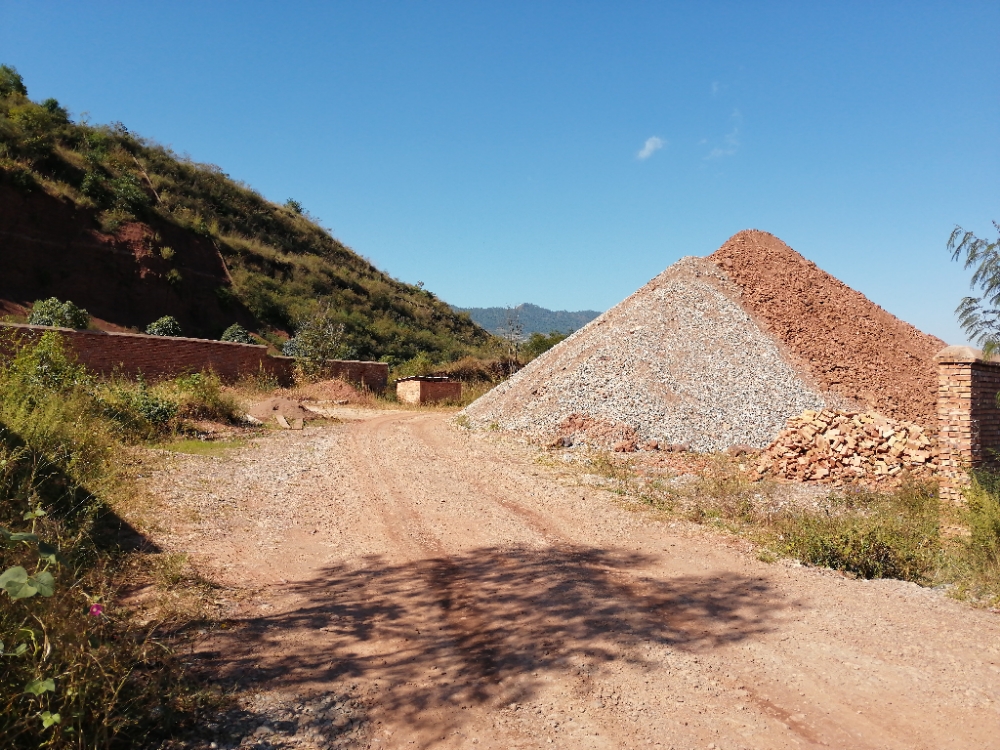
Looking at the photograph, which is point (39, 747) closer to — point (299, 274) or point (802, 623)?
point (802, 623)

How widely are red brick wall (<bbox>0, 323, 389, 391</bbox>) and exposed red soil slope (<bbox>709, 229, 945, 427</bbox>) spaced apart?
1459cm

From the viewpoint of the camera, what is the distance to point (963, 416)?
8.09 metres

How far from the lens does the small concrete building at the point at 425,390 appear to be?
2256cm

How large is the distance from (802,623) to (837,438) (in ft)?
21.1

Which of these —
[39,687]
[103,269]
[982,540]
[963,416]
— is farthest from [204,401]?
[103,269]

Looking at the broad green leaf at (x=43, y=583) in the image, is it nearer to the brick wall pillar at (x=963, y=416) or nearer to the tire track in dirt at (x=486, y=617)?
the tire track in dirt at (x=486, y=617)

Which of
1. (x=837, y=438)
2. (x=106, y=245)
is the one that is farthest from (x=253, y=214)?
(x=837, y=438)

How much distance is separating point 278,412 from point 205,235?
23889 mm

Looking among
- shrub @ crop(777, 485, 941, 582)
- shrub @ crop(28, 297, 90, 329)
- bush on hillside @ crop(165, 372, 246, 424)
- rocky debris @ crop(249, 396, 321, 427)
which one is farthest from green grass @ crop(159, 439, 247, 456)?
shrub @ crop(28, 297, 90, 329)

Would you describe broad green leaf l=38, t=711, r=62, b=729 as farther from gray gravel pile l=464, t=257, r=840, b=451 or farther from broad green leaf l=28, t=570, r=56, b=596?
gray gravel pile l=464, t=257, r=840, b=451

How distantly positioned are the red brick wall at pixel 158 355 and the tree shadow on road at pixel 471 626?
10.5 meters

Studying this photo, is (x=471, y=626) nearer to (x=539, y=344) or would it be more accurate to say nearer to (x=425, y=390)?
(x=425, y=390)

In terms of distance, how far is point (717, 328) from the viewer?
16.9 meters

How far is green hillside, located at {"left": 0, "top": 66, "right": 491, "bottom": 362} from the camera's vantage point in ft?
93.4
